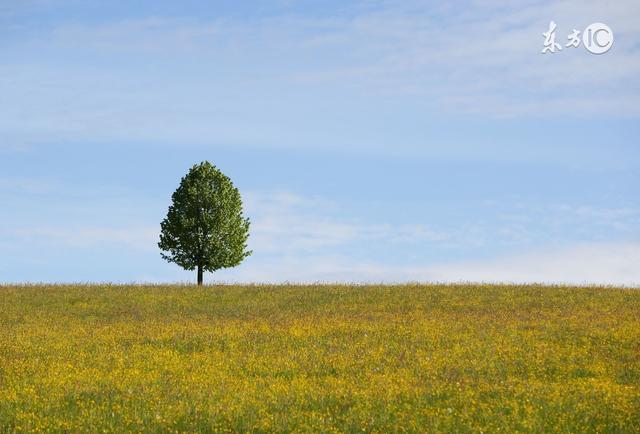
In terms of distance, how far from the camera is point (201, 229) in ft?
167

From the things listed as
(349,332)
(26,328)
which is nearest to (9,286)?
(26,328)

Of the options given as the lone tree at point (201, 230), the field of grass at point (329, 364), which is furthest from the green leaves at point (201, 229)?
the field of grass at point (329, 364)

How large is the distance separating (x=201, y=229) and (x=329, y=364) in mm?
31925

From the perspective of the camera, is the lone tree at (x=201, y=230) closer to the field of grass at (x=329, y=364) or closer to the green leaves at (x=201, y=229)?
the green leaves at (x=201, y=229)

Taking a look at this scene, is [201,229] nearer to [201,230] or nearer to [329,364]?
[201,230]

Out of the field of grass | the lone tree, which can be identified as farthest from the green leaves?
the field of grass

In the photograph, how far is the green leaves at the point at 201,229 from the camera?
166ft

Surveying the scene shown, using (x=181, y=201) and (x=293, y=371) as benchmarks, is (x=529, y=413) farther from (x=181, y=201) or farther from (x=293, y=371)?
(x=181, y=201)

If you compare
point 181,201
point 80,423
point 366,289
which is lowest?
point 80,423

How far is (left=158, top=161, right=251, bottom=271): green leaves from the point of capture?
166 feet

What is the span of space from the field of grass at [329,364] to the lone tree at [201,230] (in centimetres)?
1356

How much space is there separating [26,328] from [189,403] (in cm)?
1640

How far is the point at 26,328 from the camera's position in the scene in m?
29.5

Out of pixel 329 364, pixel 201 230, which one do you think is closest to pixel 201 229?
pixel 201 230
